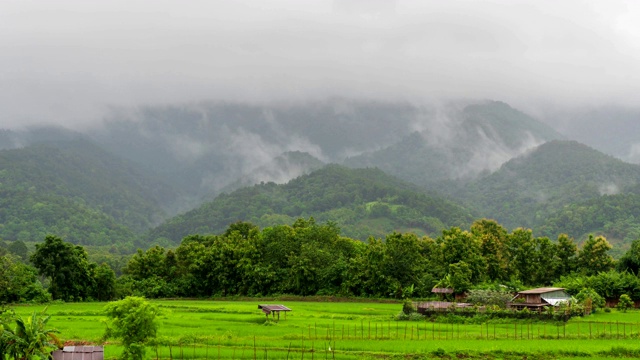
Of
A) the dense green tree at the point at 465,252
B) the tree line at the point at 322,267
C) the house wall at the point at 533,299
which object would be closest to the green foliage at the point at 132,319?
the house wall at the point at 533,299

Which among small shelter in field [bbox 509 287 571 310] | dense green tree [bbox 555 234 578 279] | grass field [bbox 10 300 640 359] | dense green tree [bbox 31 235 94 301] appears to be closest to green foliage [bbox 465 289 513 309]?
small shelter in field [bbox 509 287 571 310]

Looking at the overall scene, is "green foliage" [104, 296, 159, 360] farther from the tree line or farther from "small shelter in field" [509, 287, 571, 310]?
the tree line

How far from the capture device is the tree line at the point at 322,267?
79000mm

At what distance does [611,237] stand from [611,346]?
158794 millimetres

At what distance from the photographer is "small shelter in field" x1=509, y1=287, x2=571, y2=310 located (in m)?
62.2

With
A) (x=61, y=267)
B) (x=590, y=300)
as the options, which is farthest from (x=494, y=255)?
(x=61, y=267)

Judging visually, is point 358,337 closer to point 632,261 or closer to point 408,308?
point 408,308

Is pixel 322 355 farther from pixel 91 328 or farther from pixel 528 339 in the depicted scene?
pixel 91 328

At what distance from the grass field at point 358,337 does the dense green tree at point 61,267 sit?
1819cm

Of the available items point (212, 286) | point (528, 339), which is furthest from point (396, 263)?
point (528, 339)

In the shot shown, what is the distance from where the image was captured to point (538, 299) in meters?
63.5

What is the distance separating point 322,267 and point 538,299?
112ft

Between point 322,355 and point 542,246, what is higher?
point 542,246

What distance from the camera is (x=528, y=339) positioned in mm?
43750
